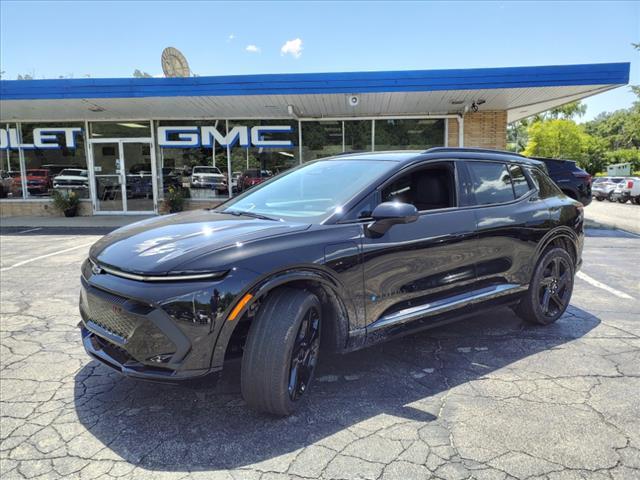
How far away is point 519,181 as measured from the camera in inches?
181

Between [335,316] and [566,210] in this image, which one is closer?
[335,316]

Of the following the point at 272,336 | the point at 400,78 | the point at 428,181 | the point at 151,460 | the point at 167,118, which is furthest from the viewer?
the point at 167,118

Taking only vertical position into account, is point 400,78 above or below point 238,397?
above

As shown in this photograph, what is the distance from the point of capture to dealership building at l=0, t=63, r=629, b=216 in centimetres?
1355

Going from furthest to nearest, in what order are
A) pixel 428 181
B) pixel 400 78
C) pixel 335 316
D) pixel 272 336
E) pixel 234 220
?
1. pixel 400 78
2. pixel 428 181
3. pixel 234 220
4. pixel 335 316
5. pixel 272 336

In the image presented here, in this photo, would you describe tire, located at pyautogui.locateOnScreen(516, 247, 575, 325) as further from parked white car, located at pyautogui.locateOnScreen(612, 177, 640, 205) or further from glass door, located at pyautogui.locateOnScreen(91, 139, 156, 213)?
parked white car, located at pyautogui.locateOnScreen(612, 177, 640, 205)

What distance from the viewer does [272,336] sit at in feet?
8.98

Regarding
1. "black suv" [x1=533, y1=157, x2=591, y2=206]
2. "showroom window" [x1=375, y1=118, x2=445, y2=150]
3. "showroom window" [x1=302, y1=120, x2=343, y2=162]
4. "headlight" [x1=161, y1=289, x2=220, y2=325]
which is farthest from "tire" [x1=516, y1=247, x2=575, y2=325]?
"showroom window" [x1=302, y1=120, x2=343, y2=162]

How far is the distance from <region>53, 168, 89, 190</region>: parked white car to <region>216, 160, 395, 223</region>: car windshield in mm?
14533

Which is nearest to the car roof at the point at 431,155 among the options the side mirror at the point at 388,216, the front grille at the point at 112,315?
the side mirror at the point at 388,216

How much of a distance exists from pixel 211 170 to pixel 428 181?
1328 centimetres

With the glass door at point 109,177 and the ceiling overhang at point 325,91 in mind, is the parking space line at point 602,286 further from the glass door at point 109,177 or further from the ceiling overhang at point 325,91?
the glass door at point 109,177

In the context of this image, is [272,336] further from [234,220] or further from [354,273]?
[234,220]

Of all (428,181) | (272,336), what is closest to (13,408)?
(272,336)
